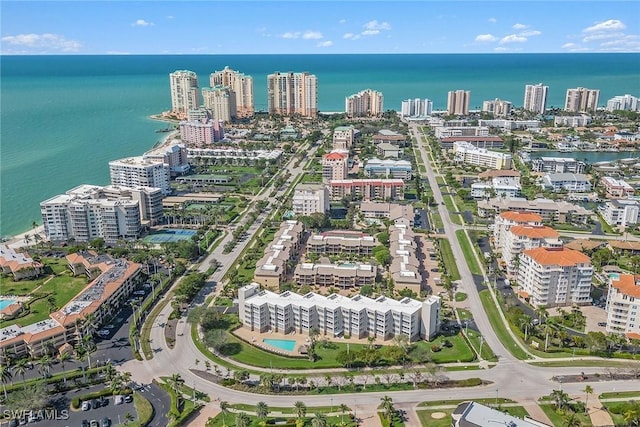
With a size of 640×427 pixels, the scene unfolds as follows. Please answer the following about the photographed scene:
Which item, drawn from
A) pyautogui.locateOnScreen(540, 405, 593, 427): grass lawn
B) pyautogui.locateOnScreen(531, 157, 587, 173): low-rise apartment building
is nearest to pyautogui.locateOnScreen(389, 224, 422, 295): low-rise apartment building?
pyautogui.locateOnScreen(540, 405, 593, 427): grass lawn

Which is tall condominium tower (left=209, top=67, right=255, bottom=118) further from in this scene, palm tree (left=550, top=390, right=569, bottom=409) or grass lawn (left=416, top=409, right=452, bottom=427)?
palm tree (left=550, top=390, right=569, bottom=409)

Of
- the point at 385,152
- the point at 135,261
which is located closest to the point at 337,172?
the point at 385,152

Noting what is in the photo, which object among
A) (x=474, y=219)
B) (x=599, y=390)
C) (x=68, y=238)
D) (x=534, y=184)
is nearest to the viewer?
(x=599, y=390)

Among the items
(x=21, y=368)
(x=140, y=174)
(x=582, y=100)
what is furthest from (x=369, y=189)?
(x=582, y=100)

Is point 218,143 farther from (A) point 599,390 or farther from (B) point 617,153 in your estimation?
(A) point 599,390

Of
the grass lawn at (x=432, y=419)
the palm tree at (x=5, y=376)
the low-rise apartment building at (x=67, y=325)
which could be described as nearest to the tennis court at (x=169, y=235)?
the low-rise apartment building at (x=67, y=325)

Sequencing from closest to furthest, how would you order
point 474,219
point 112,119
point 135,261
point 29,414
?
point 29,414
point 135,261
point 474,219
point 112,119
